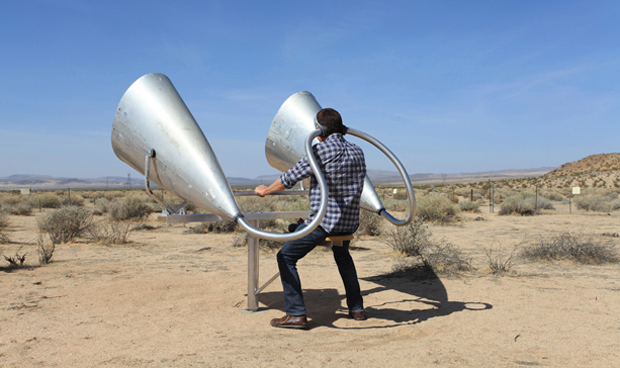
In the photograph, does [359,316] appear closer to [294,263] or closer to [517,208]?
[294,263]

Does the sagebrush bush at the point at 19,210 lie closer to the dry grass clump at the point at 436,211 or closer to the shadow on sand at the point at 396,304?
the dry grass clump at the point at 436,211

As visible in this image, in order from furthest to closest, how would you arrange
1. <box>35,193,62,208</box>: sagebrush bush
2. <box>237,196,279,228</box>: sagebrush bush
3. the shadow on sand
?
1. <box>35,193,62,208</box>: sagebrush bush
2. <box>237,196,279,228</box>: sagebrush bush
3. the shadow on sand

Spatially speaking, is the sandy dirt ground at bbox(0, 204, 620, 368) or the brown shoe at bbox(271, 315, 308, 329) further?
the brown shoe at bbox(271, 315, 308, 329)

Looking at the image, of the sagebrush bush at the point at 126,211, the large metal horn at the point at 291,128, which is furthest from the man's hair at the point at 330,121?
the sagebrush bush at the point at 126,211

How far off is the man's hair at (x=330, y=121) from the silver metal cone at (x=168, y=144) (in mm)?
927

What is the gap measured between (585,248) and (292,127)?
5.56m

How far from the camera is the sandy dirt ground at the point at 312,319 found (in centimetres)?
316

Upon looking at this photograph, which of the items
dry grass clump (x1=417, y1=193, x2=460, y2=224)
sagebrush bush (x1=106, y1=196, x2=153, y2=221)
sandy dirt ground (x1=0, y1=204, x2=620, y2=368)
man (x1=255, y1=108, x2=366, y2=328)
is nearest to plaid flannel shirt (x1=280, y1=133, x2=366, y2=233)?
man (x1=255, y1=108, x2=366, y2=328)

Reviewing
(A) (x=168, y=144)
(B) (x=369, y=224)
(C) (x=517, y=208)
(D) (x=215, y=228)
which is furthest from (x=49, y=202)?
(A) (x=168, y=144)

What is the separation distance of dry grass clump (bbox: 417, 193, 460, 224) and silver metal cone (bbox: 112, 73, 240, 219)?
13.3 m

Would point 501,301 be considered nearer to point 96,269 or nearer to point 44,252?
point 96,269

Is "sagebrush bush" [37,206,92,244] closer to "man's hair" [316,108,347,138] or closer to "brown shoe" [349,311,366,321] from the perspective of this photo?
"brown shoe" [349,311,366,321]

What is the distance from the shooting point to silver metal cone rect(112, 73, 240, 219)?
3553 mm

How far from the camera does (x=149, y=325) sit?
3.97 metres
